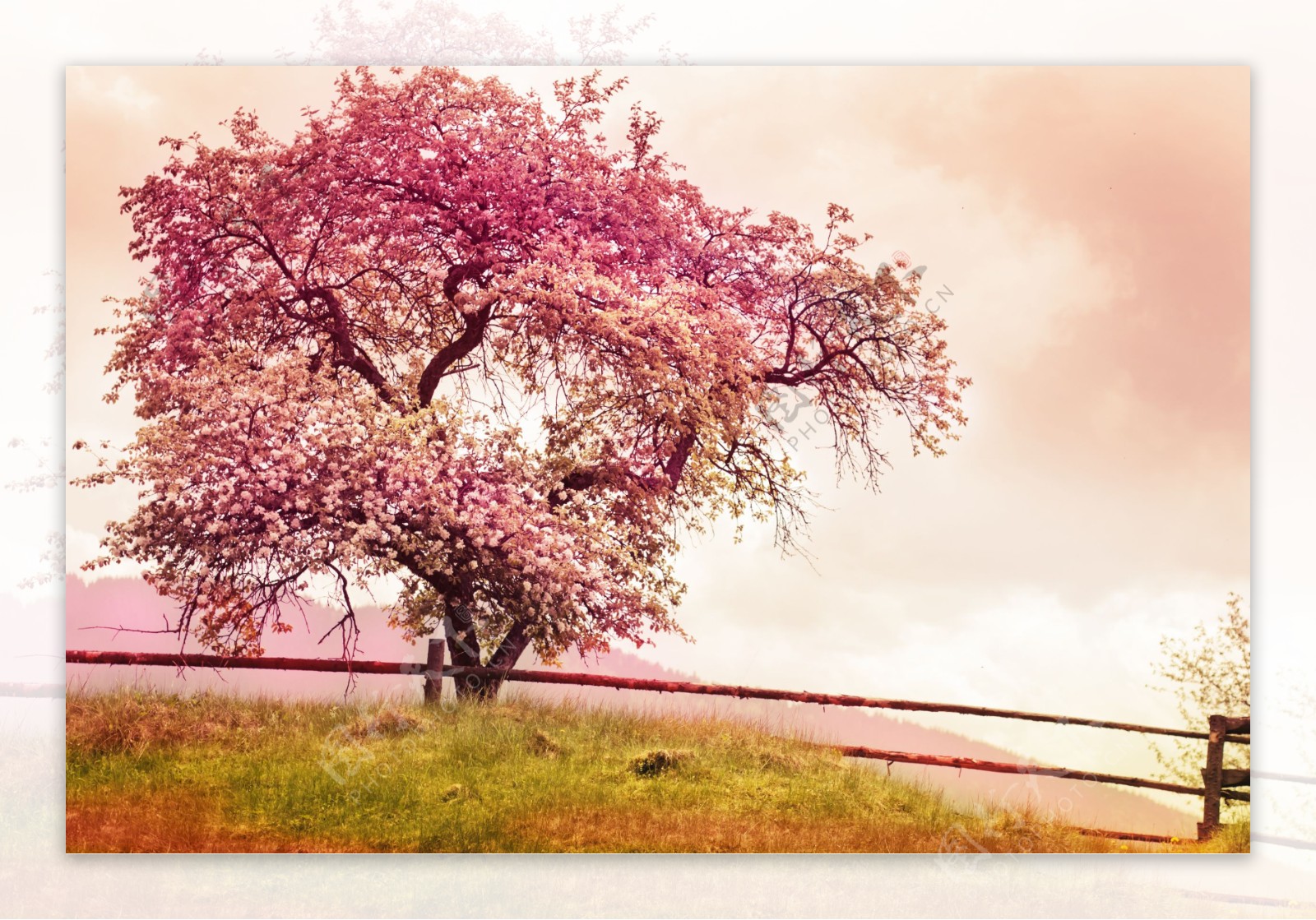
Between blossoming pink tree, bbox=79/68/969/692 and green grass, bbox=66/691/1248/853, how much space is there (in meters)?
0.42

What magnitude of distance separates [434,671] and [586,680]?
2.54 ft

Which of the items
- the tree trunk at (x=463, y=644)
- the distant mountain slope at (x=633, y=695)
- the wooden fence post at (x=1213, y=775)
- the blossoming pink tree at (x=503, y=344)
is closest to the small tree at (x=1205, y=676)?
the wooden fence post at (x=1213, y=775)

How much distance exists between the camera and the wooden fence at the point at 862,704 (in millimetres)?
5305

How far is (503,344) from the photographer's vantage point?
5523 millimetres

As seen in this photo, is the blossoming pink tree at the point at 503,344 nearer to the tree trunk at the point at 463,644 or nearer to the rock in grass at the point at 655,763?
the tree trunk at the point at 463,644

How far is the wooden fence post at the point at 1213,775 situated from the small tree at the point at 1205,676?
0.03 metres

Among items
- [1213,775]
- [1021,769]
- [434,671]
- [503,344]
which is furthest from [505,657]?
[1213,775]

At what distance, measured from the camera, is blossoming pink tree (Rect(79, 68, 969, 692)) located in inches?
209

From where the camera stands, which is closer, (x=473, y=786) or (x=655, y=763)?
(x=473, y=786)

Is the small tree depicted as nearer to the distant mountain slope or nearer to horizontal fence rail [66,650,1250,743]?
horizontal fence rail [66,650,1250,743]

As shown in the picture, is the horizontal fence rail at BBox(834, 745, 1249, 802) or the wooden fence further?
the horizontal fence rail at BBox(834, 745, 1249, 802)

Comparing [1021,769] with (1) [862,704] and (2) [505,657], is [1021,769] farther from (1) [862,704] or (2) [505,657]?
(2) [505,657]

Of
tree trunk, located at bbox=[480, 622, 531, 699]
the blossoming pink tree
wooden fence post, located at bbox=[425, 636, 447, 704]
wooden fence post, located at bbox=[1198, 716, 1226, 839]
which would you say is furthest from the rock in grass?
wooden fence post, located at bbox=[1198, 716, 1226, 839]

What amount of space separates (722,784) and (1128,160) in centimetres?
394
